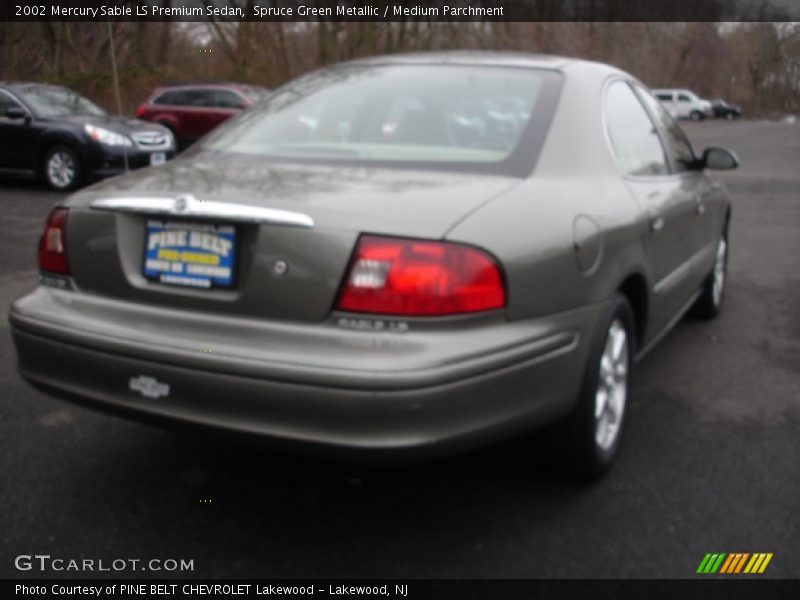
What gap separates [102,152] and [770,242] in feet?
27.2

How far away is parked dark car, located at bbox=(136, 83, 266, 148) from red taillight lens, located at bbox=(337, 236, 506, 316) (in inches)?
620

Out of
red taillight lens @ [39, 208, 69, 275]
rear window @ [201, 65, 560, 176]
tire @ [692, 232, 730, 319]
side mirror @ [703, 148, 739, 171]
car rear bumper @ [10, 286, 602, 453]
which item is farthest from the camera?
tire @ [692, 232, 730, 319]

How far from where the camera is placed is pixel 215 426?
2.44m

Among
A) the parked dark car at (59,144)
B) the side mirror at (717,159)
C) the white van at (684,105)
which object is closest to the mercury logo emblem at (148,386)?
the side mirror at (717,159)

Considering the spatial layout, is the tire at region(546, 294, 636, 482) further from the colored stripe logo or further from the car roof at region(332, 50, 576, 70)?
the car roof at region(332, 50, 576, 70)

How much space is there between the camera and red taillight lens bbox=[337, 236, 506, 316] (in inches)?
92.0

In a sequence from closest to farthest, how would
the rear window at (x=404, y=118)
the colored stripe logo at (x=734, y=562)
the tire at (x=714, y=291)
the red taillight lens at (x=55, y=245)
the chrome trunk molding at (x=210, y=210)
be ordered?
the chrome trunk molding at (x=210, y=210) < the colored stripe logo at (x=734, y=562) < the red taillight lens at (x=55, y=245) < the rear window at (x=404, y=118) < the tire at (x=714, y=291)

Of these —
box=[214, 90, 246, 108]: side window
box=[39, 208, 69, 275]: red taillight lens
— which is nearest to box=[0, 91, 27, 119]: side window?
box=[214, 90, 246, 108]: side window

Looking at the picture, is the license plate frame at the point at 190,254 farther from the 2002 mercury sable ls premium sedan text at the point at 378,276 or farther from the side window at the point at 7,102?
the side window at the point at 7,102

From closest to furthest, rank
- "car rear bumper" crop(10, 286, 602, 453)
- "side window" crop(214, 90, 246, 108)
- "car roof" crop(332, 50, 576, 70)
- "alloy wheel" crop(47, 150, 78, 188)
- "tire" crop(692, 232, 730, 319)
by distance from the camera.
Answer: "car rear bumper" crop(10, 286, 602, 453)
"car roof" crop(332, 50, 576, 70)
"tire" crop(692, 232, 730, 319)
"alloy wheel" crop(47, 150, 78, 188)
"side window" crop(214, 90, 246, 108)

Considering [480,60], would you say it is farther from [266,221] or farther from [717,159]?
[717,159]

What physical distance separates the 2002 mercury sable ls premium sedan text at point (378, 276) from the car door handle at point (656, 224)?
8 centimetres

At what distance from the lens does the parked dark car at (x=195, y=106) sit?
17.6 meters

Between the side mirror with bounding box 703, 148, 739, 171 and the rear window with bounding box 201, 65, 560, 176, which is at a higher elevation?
the rear window with bounding box 201, 65, 560, 176
